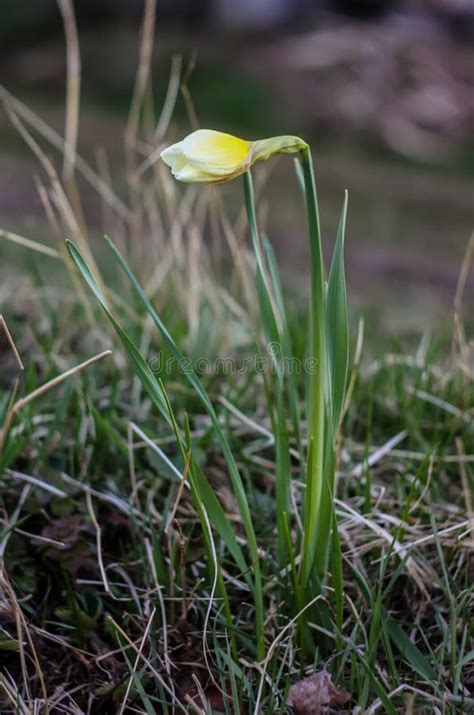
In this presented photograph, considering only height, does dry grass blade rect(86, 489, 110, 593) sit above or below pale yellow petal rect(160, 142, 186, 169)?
below

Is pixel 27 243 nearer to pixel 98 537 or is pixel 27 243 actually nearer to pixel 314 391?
pixel 98 537

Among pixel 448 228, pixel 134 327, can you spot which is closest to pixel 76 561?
pixel 134 327

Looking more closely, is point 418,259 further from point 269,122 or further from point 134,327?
point 269,122

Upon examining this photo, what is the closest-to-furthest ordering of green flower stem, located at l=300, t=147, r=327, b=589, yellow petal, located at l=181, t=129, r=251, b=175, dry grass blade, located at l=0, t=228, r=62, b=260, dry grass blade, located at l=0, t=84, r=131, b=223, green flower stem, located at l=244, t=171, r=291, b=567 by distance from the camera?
yellow petal, located at l=181, t=129, r=251, b=175 < green flower stem, located at l=300, t=147, r=327, b=589 < green flower stem, located at l=244, t=171, r=291, b=567 < dry grass blade, located at l=0, t=228, r=62, b=260 < dry grass blade, located at l=0, t=84, r=131, b=223

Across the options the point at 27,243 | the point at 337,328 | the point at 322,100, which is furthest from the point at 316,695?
the point at 322,100

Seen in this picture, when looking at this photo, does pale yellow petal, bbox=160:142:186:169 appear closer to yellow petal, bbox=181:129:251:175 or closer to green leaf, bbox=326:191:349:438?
yellow petal, bbox=181:129:251:175

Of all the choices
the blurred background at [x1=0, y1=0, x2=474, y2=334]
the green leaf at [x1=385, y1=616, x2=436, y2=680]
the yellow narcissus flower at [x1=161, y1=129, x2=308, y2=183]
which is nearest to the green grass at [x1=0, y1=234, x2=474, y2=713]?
the green leaf at [x1=385, y1=616, x2=436, y2=680]
